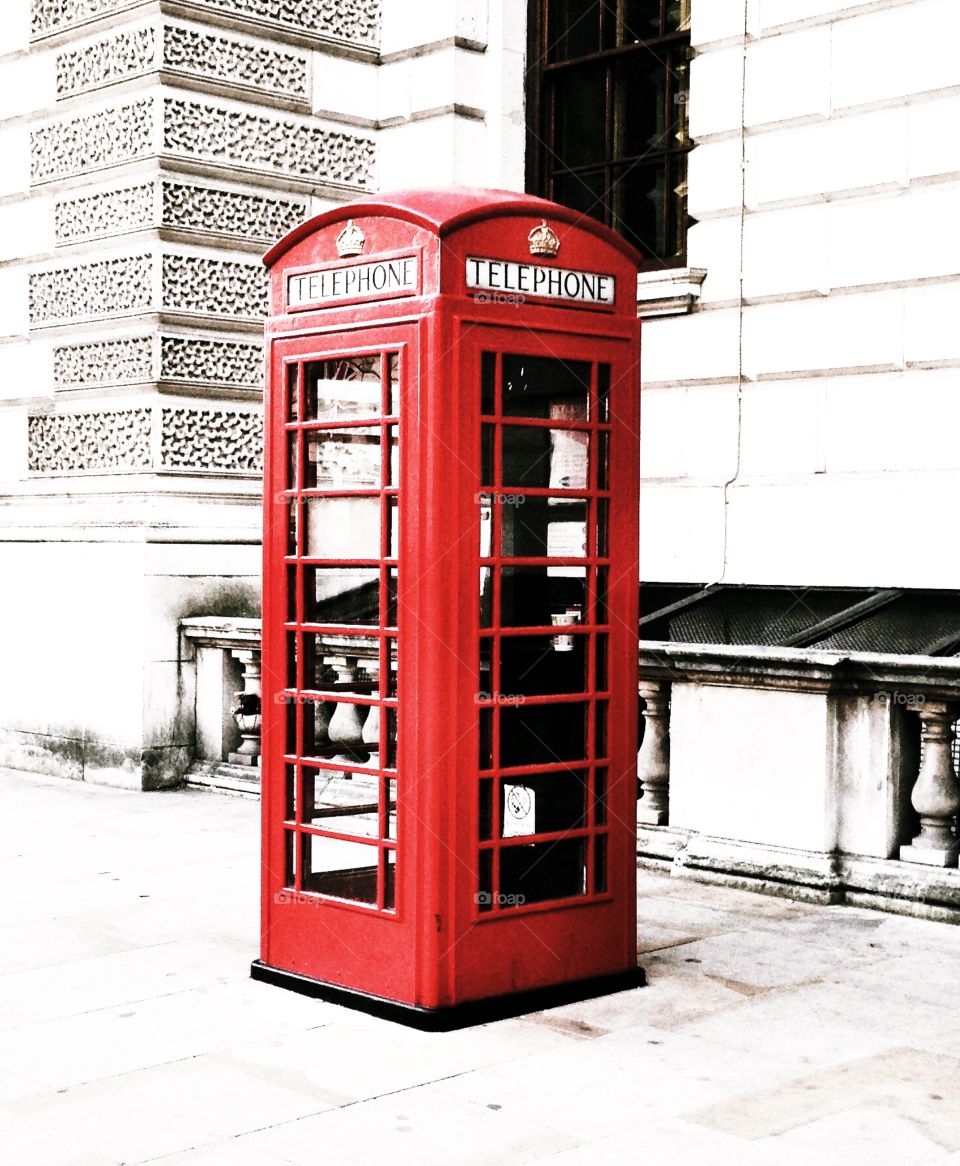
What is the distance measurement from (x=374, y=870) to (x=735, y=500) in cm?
482

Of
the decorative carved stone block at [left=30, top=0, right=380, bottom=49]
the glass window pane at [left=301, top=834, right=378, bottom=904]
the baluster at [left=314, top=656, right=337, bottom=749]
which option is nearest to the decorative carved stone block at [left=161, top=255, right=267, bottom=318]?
the decorative carved stone block at [left=30, top=0, right=380, bottom=49]

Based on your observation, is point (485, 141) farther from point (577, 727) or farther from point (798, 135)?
point (577, 727)

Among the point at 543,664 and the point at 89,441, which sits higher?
the point at 89,441

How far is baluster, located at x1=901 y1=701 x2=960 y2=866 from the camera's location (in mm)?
6352

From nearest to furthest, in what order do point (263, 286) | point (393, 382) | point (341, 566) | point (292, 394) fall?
point (393, 382) < point (341, 566) < point (292, 394) < point (263, 286)

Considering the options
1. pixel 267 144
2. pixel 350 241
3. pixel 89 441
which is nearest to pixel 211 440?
pixel 89 441

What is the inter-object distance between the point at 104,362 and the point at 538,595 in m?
5.63

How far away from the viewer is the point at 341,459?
17.0 feet

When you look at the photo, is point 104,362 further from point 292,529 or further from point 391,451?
point 391,451

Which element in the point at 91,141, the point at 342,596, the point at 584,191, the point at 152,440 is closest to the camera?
the point at 342,596

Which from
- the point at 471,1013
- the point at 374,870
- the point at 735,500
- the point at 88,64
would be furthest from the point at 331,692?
the point at 88,64

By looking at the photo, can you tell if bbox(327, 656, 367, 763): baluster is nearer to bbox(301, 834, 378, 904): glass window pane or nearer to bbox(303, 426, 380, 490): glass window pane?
bbox(301, 834, 378, 904): glass window pane

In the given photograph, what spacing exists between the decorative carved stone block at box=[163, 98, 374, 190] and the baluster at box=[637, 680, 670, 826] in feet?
15.1

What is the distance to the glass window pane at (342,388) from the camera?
5008 millimetres
